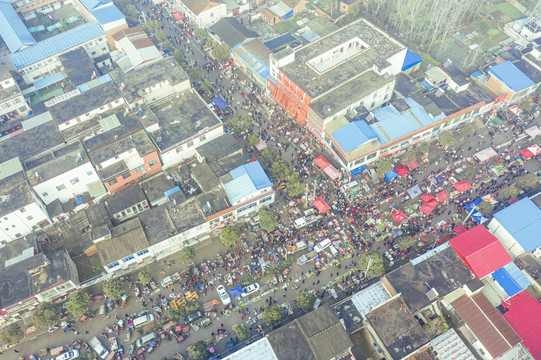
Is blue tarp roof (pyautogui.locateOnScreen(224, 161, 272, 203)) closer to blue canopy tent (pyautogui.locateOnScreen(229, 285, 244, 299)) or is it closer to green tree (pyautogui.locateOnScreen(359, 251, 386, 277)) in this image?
blue canopy tent (pyautogui.locateOnScreen(229, 285, 244, 299))

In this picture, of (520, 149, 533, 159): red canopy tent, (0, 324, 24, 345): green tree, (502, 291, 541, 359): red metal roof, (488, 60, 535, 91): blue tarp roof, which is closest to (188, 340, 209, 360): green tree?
(0, 324, 24, 345): green tree

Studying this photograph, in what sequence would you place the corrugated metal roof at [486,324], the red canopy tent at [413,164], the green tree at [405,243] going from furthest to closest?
the red canopy tent at [413,164]
the green tree at [405,243]
the corrugated metal roof at [486,324]

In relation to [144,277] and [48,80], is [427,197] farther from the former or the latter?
[48,80]

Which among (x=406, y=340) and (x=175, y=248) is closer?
(x=406, y=340)

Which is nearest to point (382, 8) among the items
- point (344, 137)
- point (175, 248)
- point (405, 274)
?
point (344, 137)

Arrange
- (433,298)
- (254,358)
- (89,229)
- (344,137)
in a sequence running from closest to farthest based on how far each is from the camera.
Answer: (254,358) < (433,298) < (89,229) < (344,137)

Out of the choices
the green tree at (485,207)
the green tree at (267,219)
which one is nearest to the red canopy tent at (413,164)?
the green tree at (485,207)

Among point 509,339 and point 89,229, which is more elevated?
point 89,229

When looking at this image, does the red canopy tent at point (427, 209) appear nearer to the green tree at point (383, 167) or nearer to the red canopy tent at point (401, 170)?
the red canopy tent at point (401, 170)

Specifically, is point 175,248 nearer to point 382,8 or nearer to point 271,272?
point 271,272
